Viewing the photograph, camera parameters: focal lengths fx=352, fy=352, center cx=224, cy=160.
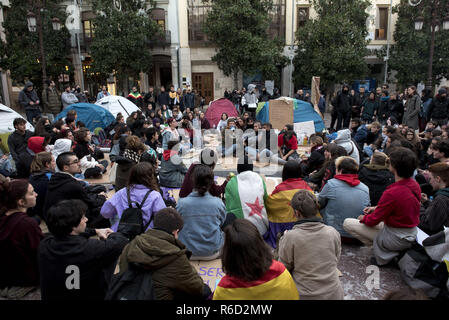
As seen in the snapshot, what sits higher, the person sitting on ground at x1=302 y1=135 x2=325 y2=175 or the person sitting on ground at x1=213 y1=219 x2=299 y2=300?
the person sitting on ground at x1=213 y1=219 x2=299 y2=300

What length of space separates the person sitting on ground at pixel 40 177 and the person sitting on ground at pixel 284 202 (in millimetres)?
2680

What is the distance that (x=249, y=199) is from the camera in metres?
4.00

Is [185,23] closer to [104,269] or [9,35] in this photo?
[9,35]

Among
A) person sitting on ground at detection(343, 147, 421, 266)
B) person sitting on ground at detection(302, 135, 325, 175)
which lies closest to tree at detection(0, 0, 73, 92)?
person sitting on ground at detection(302, 135, 325, 175)

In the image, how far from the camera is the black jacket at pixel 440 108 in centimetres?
967

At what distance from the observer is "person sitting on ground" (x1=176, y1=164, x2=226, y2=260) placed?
358 centimetres

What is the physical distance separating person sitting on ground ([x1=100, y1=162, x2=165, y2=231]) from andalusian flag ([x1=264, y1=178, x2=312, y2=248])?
1.29 metres

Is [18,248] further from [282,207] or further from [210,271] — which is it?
[282,207]

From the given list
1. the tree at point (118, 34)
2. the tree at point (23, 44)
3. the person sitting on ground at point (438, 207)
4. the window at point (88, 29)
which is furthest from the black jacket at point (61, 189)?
the window at point (88, 29)

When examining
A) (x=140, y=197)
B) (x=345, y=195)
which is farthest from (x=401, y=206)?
(x=140, y=197)

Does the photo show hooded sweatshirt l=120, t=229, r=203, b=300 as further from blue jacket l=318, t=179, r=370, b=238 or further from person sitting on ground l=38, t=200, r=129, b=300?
blue jacket l=318, t=179, r=370, b=238

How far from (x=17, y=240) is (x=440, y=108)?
10466 mm

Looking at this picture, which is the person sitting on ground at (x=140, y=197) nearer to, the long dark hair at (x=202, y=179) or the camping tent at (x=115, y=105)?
the long dark hair at (x=202, y=179)

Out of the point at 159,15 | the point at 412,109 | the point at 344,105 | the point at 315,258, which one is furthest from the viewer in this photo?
the point at 159,15
